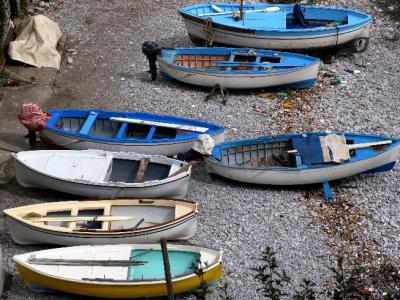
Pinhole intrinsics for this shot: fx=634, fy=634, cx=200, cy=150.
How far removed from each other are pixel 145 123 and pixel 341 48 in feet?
25.4

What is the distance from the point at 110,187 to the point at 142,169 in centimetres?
76

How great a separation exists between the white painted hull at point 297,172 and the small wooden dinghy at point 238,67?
3.69 m

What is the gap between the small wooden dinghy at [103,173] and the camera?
1177cm

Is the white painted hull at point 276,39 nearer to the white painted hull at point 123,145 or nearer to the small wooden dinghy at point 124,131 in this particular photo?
the small wooden dinghy at point 124,131

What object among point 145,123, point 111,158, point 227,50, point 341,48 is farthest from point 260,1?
point 111,158

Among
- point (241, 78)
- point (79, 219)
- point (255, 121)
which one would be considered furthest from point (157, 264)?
point (241, 78)

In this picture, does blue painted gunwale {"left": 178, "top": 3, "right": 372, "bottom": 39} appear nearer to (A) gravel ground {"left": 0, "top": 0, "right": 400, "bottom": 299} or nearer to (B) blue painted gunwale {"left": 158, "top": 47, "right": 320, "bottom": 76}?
(B) blue painted gunwale {"left": 158, "top": 47, "right": 320, "bottom": 76}

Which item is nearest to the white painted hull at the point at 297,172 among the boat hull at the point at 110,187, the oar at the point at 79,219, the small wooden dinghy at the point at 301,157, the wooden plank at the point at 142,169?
the small wooden dinghy at the point at 301,157

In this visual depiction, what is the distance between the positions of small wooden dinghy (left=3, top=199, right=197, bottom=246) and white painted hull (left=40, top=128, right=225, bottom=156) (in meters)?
1.88

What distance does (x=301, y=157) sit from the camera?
1293cm

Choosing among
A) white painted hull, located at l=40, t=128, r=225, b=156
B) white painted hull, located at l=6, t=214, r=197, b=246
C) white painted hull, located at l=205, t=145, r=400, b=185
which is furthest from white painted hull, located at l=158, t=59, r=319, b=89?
white painted hull, located at l=6, t=214, r=197, b=246

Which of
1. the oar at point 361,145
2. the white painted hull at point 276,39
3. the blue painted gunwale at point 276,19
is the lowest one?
the oar at point 361,145

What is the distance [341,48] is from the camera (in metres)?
18.5

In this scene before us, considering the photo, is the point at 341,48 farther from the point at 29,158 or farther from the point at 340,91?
the point at 29,158
